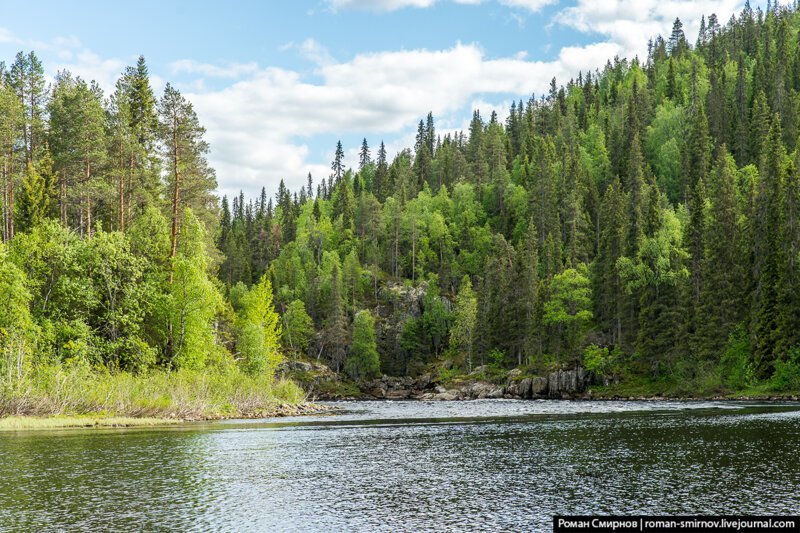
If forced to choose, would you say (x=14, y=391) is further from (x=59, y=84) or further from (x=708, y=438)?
(x=59, y=84)

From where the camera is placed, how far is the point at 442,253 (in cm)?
16488

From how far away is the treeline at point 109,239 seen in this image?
180ft

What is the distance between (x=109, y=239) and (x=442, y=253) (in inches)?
4449

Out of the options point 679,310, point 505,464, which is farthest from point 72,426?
point 679,310

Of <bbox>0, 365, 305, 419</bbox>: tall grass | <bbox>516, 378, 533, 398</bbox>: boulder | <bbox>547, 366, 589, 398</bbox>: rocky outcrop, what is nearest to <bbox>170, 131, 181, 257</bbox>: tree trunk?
<bbox>0, 365, 305, 419</bbox>: tall grass

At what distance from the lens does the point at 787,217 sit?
253ft

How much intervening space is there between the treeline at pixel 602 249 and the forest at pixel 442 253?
45 centimetres

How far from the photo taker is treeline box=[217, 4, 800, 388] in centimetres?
8462

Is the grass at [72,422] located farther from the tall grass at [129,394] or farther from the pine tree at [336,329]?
the pine tree at [336,329]

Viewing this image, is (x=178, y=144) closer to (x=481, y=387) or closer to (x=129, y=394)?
(x=129, y=394)

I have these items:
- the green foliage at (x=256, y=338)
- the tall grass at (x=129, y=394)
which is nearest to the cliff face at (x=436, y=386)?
the green foliage at (x=256, y=338)

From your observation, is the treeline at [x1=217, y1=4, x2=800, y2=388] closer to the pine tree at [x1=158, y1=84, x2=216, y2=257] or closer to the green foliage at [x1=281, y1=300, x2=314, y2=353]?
the green foliage at [x1=281, y1=300, x2=314, y2=353]

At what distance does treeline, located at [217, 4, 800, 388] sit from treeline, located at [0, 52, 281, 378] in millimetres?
56725

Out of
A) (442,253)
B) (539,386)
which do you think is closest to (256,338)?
(539,386)
